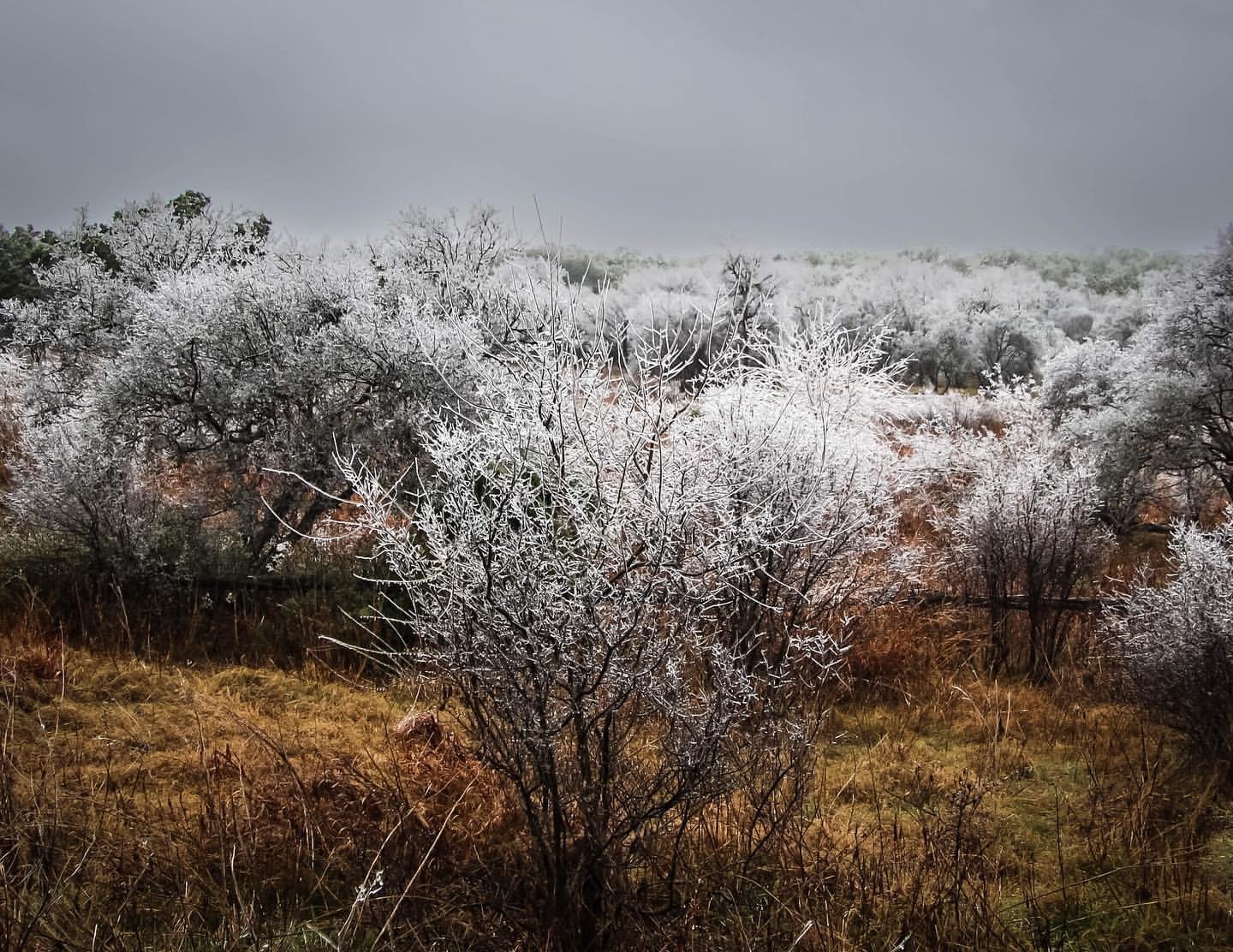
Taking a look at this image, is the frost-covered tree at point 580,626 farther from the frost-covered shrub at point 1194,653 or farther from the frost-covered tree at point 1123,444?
→ the frost-covered tree at point 1123,444

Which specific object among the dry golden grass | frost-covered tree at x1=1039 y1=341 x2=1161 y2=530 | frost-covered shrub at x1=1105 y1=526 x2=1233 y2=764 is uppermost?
frost-covered tree at x1=1039 y1=341 x2=1161 y2=530

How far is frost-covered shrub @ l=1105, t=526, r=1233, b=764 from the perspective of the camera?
3770 mm

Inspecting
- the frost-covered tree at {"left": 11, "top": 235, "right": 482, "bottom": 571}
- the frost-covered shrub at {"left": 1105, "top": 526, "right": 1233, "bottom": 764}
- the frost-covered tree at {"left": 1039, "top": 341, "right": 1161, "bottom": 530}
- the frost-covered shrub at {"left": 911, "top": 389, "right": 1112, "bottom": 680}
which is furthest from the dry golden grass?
the frost-covered tree at {"left": 1039, "top": 341, "right": 1161, "bottom": 530}

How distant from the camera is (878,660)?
17.8ft

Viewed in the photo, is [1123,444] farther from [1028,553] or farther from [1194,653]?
[1194,653]

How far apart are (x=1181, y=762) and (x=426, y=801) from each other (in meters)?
3.51

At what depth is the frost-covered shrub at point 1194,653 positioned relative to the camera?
148 inches

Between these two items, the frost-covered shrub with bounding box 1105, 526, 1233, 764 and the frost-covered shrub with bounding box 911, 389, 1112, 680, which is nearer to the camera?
the frost-covered shrub with bounding box 1105, 526, 1233, 764

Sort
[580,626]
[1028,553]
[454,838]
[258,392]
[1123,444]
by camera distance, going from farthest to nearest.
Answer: [1123,444]
[258,392]
[1028,553]
[454,838]
[580,626]

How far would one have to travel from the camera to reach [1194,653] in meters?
3.86

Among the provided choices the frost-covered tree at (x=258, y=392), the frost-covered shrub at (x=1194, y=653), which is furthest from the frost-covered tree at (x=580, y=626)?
the frost-covered tree at (x=258, y=392)

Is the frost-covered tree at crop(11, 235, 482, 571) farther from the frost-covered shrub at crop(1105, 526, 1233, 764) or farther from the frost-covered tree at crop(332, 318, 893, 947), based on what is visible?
the frost-covered shrub at crop(1105, 526, 1233, 764)

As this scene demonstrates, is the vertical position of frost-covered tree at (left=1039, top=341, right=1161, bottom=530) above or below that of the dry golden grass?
above

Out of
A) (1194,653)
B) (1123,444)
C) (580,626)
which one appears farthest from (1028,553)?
(1123,444)
